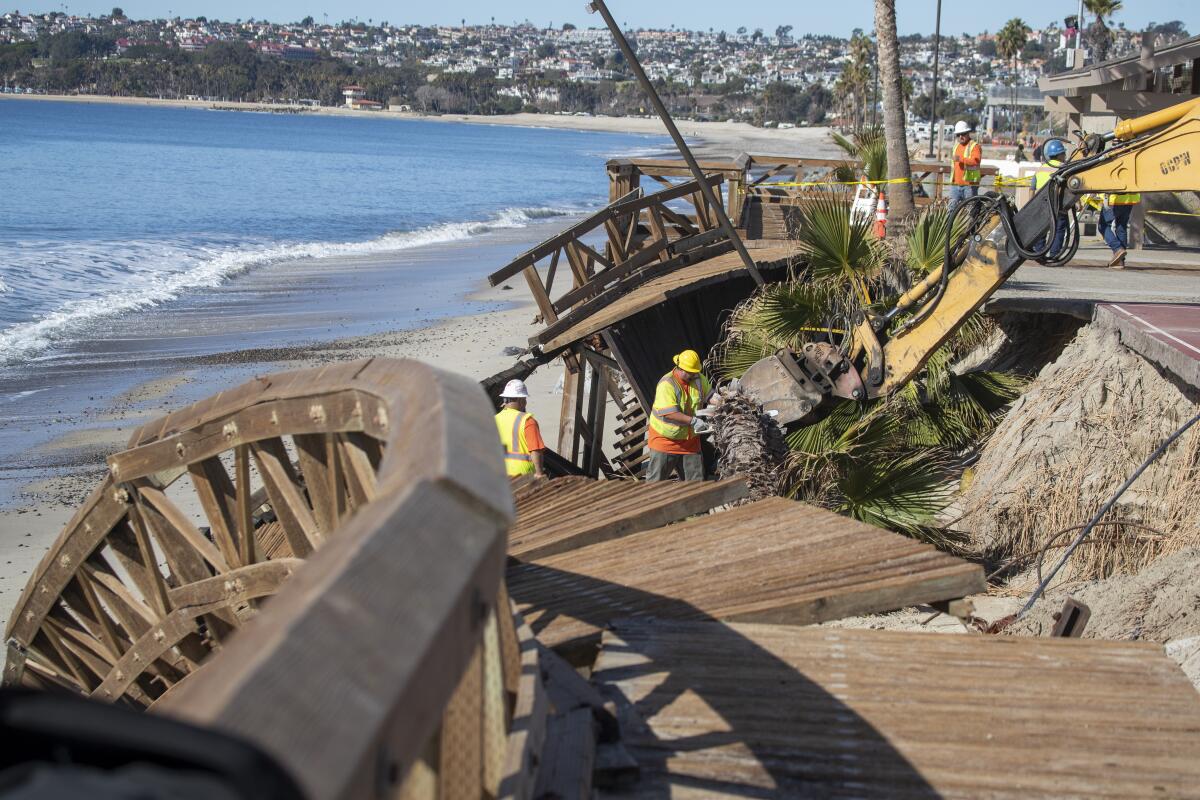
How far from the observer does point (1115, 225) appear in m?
17.2

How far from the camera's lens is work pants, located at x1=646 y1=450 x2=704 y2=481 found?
37.5 feet

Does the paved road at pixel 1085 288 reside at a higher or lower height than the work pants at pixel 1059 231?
lower

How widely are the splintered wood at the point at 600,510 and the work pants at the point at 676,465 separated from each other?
425 cm

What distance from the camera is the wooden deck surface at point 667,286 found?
12.9 metres

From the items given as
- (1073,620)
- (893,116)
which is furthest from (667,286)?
(1073,620)

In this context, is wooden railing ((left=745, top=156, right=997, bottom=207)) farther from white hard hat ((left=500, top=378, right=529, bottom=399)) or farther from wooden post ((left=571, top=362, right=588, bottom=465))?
white hard hat ((left=500, top=378, right=529, bottom=399))

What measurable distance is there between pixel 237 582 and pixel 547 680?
1849mm

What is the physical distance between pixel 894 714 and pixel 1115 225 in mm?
14802

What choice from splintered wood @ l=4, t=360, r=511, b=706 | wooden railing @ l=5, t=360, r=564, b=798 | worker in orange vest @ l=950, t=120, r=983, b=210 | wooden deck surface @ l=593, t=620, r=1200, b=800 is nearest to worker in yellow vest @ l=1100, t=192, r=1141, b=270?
worker in orange vest @ l=950, t=120, r=983, b=210

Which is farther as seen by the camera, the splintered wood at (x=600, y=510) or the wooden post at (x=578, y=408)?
the wooden post at (x=578, y=408)

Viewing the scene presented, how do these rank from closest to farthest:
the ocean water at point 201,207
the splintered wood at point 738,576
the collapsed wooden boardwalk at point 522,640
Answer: the collapsed wooden boardwalk at point 522,640 < the splintered wood at point 738,576 < the ocean water at point 201,207

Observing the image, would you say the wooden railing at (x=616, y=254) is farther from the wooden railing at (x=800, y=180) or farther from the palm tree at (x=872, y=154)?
the palm tree at (x=872, y=154)

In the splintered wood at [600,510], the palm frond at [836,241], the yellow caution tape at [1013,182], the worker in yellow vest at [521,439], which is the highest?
the palm frond at [836,241]

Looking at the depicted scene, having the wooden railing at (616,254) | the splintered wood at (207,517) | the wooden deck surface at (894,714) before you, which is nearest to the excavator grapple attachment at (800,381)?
the wooden railing at (616,254)
